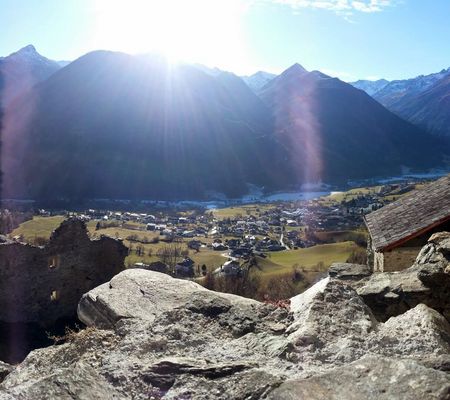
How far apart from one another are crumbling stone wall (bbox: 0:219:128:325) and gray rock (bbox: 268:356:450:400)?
36.3 m

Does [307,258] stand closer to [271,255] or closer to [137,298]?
[271,255]

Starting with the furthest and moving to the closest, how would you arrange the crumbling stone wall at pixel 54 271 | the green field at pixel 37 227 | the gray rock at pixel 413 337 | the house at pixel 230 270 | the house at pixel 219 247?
the house at pixel 219 247
the green field at pixel 37 227
the house at pixel 230 270
the crumbling stone wall at pixel 54 271
the gray rock at pixel 413 337

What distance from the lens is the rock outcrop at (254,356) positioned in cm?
423

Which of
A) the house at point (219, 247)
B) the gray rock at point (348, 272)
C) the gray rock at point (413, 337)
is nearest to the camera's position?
the gray rock at point (413, 337)

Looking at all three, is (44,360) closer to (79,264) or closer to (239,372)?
(239,372)

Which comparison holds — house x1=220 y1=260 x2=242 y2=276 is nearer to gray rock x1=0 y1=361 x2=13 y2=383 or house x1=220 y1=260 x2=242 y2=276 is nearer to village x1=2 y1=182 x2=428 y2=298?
village x1=2 y1=182 x2=428 y2=298

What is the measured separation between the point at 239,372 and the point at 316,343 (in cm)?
88

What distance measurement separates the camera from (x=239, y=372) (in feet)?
16.0

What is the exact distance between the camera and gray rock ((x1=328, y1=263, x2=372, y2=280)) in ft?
39.9

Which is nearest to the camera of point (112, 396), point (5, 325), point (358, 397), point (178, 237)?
point (358, 397)

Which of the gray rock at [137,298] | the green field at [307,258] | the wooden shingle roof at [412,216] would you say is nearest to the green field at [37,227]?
the green field at [307,258]

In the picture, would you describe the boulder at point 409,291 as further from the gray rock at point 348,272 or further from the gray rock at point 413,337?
the gray rock at point 348,272

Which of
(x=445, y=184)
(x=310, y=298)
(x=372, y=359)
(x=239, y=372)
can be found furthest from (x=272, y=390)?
(x=445, y=184)

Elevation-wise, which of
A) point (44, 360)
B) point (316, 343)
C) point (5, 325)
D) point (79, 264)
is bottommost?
point (5, 325)
